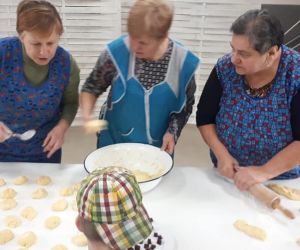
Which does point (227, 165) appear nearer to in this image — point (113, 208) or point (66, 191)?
point (66, 191)

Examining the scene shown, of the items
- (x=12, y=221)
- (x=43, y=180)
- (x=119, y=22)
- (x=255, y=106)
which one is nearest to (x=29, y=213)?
(x=12, y=221)

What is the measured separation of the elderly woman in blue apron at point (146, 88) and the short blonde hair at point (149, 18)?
111mm

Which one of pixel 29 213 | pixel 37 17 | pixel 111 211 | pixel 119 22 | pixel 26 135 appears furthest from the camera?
pixel 119 22

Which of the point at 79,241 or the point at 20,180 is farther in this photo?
the point at 20,180

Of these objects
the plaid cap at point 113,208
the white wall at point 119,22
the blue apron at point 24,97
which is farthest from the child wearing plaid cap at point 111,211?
the white wall at point 119,22

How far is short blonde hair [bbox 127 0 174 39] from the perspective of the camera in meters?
1.24

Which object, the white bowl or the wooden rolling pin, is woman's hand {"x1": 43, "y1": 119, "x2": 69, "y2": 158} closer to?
the white bowl

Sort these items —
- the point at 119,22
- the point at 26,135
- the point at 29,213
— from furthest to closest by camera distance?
the point at 119,22 < the point at 26,135 < the point at 29,213

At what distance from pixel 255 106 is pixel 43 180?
82 centimetres

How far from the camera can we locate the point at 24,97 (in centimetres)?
151

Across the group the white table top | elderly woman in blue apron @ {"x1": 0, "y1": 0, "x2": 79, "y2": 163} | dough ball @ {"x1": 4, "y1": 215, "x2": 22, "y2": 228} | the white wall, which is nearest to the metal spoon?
elderly woman in blue apron @ {"x1": 0, "y1": 0, "x2": 79, "y2": 163}

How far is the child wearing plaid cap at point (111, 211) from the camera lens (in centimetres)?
77

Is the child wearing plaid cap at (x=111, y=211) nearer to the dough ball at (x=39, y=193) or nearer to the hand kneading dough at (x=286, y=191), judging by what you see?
the dough ball at (x=39, y=193)

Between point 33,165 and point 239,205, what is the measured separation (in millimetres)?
796
